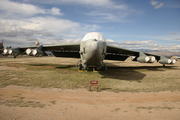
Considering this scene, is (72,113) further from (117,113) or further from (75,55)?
(75,55)

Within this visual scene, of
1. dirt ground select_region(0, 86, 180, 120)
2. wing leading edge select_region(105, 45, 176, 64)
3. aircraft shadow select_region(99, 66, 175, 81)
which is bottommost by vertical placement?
aircraft shadow select_region(99, 66, 175, 81)

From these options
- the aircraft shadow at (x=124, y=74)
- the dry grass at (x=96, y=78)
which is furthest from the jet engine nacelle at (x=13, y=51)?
the aircraft shadow at (x=124, y=74)

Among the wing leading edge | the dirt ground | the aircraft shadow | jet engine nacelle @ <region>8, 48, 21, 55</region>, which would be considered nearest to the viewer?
the dirt ground

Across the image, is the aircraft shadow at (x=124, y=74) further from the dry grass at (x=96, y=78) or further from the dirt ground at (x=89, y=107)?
the dirt ground at (x=89, y=107)

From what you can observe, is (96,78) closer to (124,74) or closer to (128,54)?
(124,74)

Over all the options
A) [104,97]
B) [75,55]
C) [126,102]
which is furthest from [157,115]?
[75,55]

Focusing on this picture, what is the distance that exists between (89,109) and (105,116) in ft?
2.68

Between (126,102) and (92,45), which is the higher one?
(92,45)

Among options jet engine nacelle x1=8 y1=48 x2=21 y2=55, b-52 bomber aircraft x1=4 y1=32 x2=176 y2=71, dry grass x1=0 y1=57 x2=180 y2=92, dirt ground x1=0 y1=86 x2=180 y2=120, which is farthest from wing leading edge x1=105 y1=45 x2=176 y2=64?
jet engine nacelle x1=8 y1=48 x2=21 y2=55

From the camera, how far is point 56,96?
20.7ft

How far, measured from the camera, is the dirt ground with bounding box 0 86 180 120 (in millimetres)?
4281

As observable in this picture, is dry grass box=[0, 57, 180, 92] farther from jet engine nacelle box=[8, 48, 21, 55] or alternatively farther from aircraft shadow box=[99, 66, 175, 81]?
jet engine nacelle box=[8, 48, 21, 55]

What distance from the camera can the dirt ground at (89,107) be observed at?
14.0 ft

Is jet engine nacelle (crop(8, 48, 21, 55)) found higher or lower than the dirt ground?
higher
